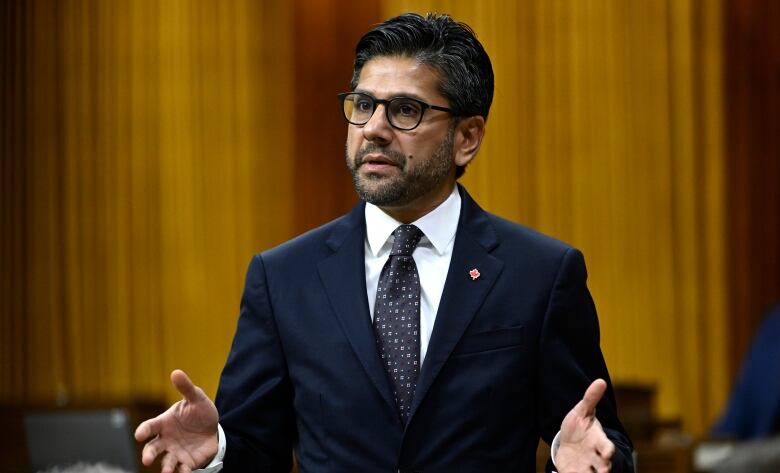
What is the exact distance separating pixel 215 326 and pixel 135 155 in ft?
4.00

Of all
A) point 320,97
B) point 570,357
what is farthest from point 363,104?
point 320,97

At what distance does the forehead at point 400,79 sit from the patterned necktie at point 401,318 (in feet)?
0.86

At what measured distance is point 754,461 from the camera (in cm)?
96

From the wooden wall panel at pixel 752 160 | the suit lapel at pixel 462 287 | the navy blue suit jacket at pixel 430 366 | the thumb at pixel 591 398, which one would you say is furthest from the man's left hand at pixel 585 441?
the wooden wall panel at pixel 752 160

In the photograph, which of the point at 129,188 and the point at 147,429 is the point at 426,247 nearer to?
the point at 147,429

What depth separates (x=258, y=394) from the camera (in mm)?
2355

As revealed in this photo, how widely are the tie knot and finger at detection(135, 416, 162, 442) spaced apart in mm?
581

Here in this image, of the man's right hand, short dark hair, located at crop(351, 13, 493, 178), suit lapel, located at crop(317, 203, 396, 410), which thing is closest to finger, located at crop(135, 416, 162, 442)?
the man's right hand

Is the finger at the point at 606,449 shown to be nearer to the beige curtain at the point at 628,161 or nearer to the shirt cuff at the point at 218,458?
the shirt cuff at the point at 218,458

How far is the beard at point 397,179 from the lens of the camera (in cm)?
233

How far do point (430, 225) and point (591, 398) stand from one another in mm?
523

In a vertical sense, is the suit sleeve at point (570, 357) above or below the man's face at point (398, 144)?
below

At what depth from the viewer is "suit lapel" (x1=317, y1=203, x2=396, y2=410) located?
7.42ft

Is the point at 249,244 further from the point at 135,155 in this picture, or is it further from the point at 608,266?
the point at 608,266
